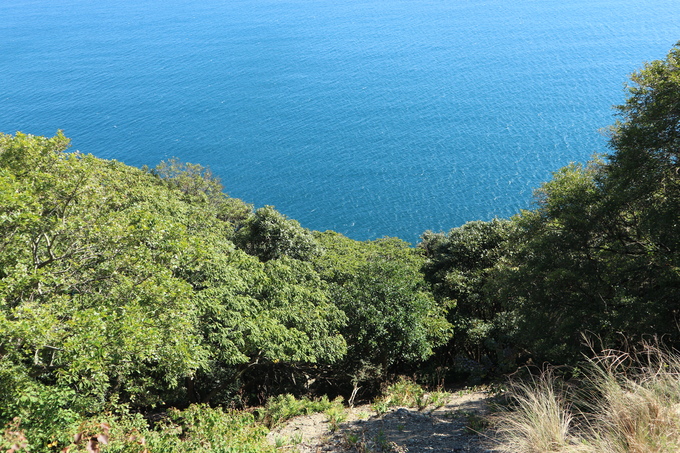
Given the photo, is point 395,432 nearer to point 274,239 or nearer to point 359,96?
point 274,239

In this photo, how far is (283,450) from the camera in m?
10.2

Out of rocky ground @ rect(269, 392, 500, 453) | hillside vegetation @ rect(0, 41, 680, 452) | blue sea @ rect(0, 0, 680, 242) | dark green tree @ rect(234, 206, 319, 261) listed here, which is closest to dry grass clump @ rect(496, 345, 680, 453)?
rocky ground @ rect(269, 392, 500, 453)

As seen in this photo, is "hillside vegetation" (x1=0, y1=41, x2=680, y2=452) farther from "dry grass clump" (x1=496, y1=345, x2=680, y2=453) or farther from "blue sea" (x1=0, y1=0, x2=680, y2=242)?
"blue sea" (x1=0, y1=0, x2=680, y2=242)

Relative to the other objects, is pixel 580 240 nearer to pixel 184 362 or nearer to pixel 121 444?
pixel 184 362

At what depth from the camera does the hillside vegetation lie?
9406 millimetres

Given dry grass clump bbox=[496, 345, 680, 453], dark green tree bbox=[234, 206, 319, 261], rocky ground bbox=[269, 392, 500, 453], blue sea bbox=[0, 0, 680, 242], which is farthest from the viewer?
blue sea bbox=[0, 0, 680, 242]

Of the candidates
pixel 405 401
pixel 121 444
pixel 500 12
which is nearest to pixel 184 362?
pixel 121 444

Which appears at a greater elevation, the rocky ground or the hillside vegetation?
the hillside vegetation

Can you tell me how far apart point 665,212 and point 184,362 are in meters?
12.0

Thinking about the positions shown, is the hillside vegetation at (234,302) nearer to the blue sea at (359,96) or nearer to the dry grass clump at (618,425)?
the dry grass clump at (618,425)

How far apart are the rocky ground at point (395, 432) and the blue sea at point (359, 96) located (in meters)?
42.8

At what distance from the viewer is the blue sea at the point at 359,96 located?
64250 mm

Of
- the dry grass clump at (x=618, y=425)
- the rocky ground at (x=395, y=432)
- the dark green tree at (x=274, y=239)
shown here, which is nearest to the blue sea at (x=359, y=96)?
the dark green tree at (x=274, y=239)

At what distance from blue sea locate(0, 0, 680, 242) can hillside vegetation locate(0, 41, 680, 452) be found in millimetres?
36614
